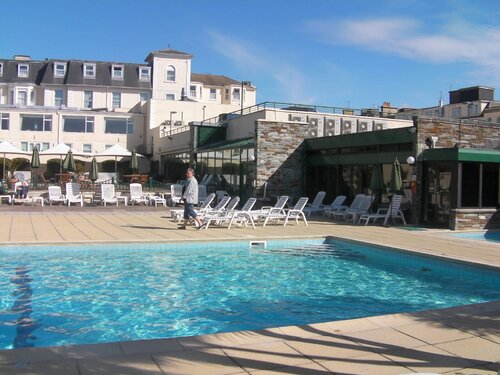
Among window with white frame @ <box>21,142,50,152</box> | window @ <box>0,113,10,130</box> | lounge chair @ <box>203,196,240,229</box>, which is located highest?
window @ <box>0,113,10,130</box>

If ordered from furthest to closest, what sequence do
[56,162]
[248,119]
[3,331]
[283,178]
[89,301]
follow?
[56,162] < [248,119] < [283,178] < [89,301] < [3,331]

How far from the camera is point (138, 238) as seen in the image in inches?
444

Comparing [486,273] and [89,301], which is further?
[486,273]

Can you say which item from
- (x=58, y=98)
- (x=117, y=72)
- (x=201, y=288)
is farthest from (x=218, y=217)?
(x=117, y=72)

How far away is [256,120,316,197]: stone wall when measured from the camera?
2038 cm

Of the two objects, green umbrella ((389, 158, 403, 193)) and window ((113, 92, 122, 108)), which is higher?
window ((113, 92, 122, 108))

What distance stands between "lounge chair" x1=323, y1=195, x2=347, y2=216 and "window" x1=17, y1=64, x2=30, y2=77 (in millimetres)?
40587

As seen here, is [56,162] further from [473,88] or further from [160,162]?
[473,88]

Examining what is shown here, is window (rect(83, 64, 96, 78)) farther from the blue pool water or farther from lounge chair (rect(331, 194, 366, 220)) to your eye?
the blue pool water

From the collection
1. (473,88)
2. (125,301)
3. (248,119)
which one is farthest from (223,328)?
(473,88)

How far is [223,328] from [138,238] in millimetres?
5680

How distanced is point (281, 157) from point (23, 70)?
124 feet

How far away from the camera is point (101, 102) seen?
47.3m

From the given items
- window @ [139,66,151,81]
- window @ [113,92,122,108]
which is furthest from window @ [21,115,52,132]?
A: window @ [139,66,151,81]
